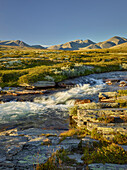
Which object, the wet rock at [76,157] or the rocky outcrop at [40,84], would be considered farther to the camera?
the rocky outcrop at [40,84]

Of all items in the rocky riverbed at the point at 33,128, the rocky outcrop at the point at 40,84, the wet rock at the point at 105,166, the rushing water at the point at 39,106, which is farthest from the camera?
the rocky outcrop at the point at 40,84

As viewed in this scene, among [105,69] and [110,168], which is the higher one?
[105,69]

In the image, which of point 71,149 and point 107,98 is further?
point 107,98

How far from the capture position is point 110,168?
4.20 meters

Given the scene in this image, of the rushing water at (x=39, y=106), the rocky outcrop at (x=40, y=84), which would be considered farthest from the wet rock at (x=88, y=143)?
the rocky outcrop at (x=40, y=84)

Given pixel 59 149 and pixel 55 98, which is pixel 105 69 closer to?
pixel 55 98

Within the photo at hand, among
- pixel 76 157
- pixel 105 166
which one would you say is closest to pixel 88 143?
pixel 76 157

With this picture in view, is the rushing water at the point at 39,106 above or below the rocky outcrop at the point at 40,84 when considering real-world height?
below

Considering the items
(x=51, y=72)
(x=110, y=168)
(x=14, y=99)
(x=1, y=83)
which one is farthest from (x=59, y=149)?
(x=51, y=72)

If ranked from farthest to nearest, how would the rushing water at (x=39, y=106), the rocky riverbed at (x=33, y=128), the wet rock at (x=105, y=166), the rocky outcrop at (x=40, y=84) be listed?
the rocky outcrop at (x=40, y=84), the rushing water at (x=39, y=106), the rocky riverbed at (x=33, y=128), the wet rock at (x=105, y=166)

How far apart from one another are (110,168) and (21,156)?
315 cm

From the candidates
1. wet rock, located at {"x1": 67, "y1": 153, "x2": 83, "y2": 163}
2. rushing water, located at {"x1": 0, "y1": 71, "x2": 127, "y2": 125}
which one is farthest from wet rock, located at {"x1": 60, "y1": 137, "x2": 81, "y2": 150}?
rushing water, located at {"x1": 0, "y1": 71, "x2": 127, "y2": 125}

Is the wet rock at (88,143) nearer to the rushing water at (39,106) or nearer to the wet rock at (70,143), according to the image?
the wet rock at (70,143)

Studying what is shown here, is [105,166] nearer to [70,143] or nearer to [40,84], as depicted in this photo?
[70,143]
